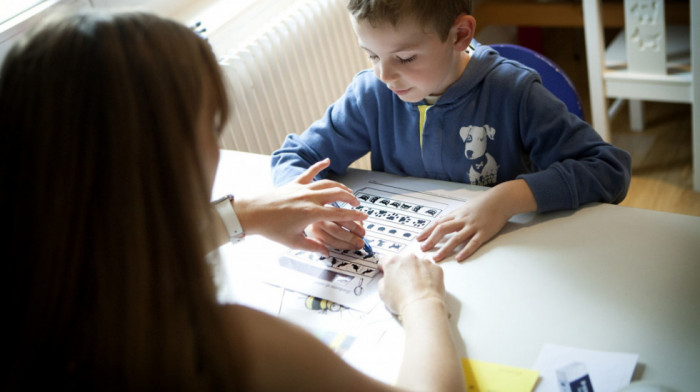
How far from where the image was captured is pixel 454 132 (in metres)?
1.34

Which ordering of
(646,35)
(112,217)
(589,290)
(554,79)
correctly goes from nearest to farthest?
(112,217)
(589,290)
(554,79)
(646,35)

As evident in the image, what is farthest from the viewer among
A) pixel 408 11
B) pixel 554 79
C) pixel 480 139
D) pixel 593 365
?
pixel 554 79

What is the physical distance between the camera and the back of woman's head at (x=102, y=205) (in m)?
0.57

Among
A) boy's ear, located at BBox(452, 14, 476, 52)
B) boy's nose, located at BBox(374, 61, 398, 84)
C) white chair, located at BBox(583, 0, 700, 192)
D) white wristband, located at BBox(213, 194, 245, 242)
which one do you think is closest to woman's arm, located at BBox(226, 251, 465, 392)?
white wristband, located at BBox(213, 194, 245, 242)

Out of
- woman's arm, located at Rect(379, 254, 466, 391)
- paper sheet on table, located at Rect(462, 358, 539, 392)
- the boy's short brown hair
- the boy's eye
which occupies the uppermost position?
the boy's short brown hair

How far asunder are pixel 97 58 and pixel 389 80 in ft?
2.46

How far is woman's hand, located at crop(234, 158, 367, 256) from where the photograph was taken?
112 cm

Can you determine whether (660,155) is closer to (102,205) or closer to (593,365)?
(593,365)

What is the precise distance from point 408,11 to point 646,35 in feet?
4.66

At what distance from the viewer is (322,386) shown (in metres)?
0.65

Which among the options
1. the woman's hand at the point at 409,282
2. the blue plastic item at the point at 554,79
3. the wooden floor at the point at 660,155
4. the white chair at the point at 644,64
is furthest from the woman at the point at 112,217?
the wooden floor at the point at 660,155

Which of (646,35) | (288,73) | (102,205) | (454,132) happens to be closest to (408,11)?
(454,132)

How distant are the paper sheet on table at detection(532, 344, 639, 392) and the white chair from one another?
5.34 ft

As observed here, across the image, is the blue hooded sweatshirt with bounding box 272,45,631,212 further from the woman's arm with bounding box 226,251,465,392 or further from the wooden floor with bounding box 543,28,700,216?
the wooden floor with bounding box 543,28,700,216
